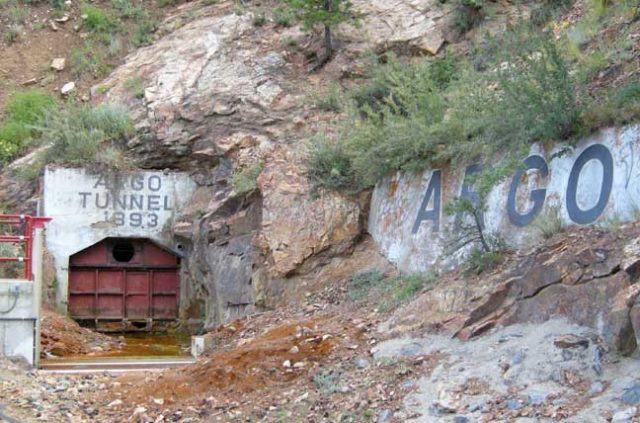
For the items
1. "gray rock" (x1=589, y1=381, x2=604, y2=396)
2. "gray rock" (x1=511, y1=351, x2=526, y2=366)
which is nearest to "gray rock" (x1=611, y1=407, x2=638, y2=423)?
"gray rock" (x1=589, y1=381, x2=604, y2=396)

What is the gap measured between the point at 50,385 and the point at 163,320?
9.19 meters

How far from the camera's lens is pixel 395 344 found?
11.1m

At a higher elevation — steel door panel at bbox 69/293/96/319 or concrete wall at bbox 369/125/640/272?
concrete wall at bbox 369/125/640/272

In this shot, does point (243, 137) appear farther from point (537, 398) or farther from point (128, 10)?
point (537, 398)

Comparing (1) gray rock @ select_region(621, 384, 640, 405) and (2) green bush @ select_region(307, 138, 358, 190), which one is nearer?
(1) gray rock @ select_region(621, 384, 640, 405)

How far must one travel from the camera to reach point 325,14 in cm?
2198

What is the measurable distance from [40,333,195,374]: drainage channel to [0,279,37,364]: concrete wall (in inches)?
18.3

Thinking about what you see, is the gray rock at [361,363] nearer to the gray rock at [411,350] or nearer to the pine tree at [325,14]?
the gray rock at [411,350]

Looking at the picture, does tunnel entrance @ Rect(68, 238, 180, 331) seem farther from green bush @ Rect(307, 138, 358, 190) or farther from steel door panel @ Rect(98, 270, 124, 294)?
green bush @ Rect(307, 138, 358, 190)

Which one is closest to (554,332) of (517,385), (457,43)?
(517,385)

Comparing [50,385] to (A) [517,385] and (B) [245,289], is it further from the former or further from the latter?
(A) [517,385]

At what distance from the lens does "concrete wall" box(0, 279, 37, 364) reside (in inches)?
561

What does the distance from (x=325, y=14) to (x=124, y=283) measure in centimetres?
821

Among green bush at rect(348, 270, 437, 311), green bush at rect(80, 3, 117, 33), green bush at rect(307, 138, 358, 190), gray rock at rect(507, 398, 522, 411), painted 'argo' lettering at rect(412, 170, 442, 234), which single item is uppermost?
green bush at rect(80, 3, 117, 33)
